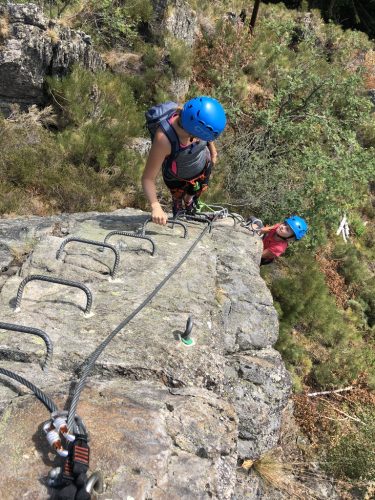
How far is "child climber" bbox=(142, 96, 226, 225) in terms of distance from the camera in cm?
346

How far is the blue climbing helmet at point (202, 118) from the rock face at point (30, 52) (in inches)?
212

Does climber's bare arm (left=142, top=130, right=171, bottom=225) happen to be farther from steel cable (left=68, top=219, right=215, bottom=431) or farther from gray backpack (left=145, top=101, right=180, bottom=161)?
steel cable (left=68, top=219, right=215, bottom=431)

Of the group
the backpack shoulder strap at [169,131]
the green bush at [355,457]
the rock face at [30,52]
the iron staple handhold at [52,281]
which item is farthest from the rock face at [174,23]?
the iron staple handhold at [52,281]

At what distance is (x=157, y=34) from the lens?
9945 millimetres

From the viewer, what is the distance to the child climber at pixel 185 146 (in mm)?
3465

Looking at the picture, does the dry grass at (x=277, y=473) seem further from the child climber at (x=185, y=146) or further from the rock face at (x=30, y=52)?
the rock face at (x=30, y=52)

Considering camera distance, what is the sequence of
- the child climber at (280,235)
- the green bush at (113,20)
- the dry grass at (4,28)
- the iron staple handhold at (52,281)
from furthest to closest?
1. the green bush at (113,20)
2. the dry grass at (4,28)
3. the child climber at (280,235)
4. the iron staple handhold at (52,281)

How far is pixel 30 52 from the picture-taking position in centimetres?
737

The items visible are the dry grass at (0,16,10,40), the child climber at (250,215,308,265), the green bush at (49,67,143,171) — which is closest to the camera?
the child climber at (250,215,308,265)

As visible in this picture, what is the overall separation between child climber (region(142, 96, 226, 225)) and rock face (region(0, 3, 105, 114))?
4709mm

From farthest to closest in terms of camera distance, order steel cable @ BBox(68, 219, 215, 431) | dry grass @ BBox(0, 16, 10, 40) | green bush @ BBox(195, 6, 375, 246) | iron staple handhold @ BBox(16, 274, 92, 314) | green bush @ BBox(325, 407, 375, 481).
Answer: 1. green bush @ BBox(195, 6, 375, 246)
2. dry grass @ BBox(0, 16, 10, 40)
3. green bush @ BBox(325, 407, 375, 481)
4. iron staple handhold @ BBox(16, 274, 92, 314)
5. steel cable @ BBox(68, 219, 215, 431)

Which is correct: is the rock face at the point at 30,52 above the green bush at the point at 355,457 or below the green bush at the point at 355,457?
above

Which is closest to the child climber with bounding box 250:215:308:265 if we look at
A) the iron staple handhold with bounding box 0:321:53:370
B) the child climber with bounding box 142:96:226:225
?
the child climber with bounding box 142:96:226:225

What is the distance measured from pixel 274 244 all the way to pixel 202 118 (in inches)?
118
